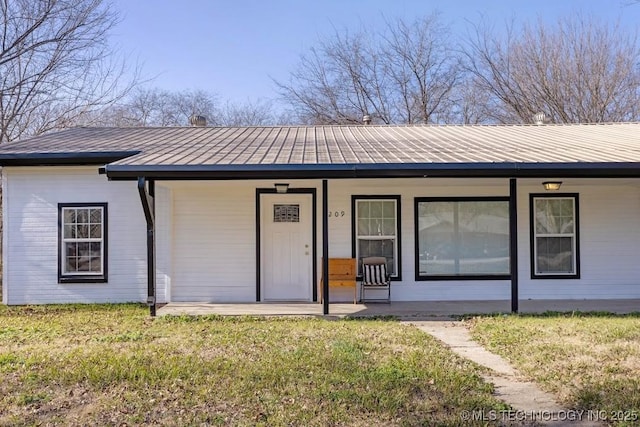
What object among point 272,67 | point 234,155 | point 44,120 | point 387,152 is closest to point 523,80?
point 272,67

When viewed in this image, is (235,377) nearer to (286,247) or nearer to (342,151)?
(342,151)

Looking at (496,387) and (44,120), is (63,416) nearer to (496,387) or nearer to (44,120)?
(496,387)

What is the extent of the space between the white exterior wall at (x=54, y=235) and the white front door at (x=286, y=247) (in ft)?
7.40

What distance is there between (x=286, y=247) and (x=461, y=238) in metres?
3.33

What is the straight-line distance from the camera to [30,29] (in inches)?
570

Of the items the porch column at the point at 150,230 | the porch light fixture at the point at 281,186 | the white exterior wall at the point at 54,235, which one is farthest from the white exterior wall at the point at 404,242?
the porch column at the point at 150,230

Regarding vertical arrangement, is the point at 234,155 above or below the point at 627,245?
above

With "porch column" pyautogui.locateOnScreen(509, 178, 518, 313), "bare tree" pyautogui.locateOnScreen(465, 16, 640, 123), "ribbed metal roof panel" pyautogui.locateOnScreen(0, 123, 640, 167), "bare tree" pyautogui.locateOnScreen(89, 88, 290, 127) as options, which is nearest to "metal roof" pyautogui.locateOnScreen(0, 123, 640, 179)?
"ribbed metal roof panel" pyautogui.locateOnScreen(0, 123, 640, 167)

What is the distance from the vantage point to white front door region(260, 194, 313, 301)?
9258 mm

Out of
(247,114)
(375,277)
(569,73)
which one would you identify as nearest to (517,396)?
(375,277)

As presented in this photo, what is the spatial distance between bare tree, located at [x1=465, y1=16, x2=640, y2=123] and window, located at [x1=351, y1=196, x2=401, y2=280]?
44.0 ft

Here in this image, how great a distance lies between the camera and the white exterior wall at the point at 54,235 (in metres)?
8.87

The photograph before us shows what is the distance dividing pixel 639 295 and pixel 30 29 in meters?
17.0

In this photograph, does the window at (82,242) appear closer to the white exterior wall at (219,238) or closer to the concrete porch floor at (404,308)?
the white exterior wall at (219,238)
